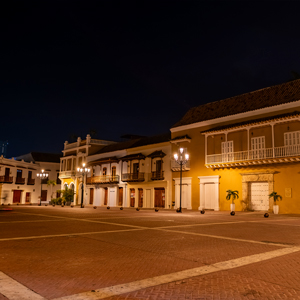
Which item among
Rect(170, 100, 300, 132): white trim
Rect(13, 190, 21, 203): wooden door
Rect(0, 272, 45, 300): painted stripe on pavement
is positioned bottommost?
Rect(0, 272, 45, 300): painted stripe on pavement

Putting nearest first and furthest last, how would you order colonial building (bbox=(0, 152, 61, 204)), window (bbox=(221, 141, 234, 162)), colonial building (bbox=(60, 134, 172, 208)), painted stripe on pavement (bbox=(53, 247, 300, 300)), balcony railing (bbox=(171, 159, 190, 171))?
painted stripe on pavement (bbox=(53, 247, 300, 300)) → window (bbox=(221, 141, 234, 162)) → balcony railing (bbox=(171, 159, 190, 171)) → colonial building (bbox=(60, 134, 172, 208)) → colonial building (bbox=(0, 152, 61, 204))

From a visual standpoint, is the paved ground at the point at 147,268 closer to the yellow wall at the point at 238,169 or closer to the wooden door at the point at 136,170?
the yellow wall at the point at 238,169

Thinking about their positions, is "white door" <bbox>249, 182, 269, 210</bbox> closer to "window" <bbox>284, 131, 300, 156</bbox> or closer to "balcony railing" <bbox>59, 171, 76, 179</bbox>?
"window" <bbox>284, 131, 300, 156</bbox>

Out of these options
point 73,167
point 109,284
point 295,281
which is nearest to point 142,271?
point 109,284

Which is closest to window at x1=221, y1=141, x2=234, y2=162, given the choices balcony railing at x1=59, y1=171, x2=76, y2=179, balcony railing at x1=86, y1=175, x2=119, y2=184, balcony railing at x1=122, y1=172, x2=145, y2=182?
balcony railing at x1=122, y1=172, x2=145, y2=182

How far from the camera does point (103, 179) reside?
143 feet

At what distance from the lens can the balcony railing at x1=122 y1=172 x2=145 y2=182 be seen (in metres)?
38.1

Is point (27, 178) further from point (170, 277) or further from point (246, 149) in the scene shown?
point (170, 277)

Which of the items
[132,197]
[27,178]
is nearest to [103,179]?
[132,197]

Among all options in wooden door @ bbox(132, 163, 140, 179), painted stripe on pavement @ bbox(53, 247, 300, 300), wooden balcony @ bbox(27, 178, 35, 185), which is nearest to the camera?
painted stripe on pavement @ bbox(53, 247, 300, 300)

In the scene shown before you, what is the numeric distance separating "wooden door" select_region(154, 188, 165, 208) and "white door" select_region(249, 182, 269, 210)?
1093cm

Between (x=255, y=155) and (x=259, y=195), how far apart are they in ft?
11.3

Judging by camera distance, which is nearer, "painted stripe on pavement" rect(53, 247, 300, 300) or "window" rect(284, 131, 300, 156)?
"painted stripe on pavement" rect(53, 247, 300, 300)

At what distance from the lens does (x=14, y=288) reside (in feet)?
15.5
